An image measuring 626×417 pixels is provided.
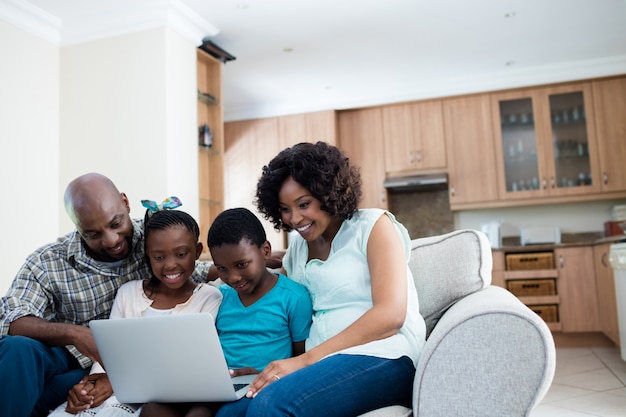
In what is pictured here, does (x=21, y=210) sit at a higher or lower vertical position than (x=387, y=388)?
higher

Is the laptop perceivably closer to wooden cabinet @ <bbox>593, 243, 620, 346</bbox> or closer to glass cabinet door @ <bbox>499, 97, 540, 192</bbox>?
wooden cabinet @ <bbox>593, 243, 620, 346</bbox>

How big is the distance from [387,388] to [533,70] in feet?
15.7

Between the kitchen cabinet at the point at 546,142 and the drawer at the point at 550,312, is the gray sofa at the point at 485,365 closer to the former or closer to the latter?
the drawer at the point at 550,312

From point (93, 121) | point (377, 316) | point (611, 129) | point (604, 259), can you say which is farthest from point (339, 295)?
point (611, 129)

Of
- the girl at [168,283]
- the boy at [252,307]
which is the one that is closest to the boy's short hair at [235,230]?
the boy at [252,307]

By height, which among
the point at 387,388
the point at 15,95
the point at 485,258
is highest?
the point at 15,95

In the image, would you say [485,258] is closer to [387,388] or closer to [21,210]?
[387,388]

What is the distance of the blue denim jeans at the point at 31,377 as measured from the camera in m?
1.33

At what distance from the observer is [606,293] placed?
424 cm

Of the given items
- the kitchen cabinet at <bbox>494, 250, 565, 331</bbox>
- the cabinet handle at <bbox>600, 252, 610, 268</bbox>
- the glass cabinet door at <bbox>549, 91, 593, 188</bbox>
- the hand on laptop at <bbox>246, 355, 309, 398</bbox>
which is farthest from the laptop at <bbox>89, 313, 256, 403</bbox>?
the glass cabinet door at <bbox>549, 91, 593, 188</bbox>

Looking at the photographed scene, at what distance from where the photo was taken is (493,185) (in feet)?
17.7

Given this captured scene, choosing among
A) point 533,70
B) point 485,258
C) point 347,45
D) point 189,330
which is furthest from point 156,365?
point 533,70

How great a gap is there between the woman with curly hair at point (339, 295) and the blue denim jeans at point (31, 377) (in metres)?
0.58

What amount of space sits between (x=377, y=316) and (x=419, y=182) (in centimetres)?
433
